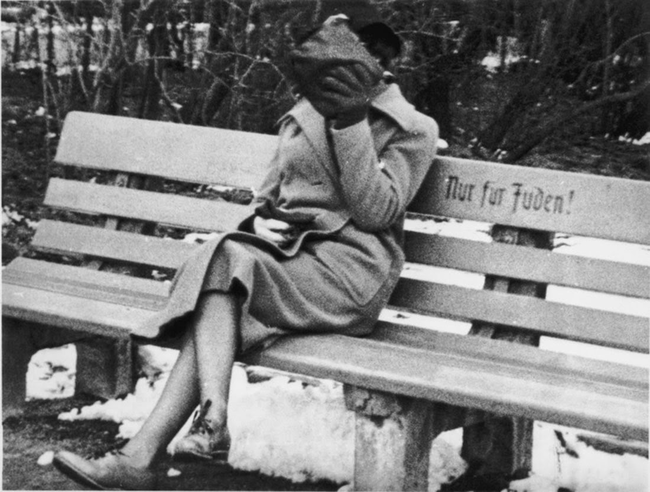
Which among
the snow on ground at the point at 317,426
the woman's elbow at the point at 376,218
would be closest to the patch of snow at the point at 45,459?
the snow on ground at the point at 317,426

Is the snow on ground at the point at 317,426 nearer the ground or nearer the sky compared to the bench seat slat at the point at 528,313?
nearer the ground

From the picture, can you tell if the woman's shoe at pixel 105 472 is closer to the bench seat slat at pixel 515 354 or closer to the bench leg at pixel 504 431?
the bench seat slat at pixel 515 354

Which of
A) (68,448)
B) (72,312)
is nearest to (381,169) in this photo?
(72,312)

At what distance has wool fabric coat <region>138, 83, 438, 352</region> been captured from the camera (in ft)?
10.1

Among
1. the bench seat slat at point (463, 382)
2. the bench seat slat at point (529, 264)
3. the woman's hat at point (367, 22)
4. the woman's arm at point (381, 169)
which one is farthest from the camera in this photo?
the woman's hat at point (367, 22)

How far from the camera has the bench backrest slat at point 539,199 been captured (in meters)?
3.33

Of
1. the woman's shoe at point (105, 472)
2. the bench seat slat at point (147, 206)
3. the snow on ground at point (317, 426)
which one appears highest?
the bench seat slat at point (147, 206)

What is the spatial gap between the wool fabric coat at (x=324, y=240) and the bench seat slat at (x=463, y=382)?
0.11m

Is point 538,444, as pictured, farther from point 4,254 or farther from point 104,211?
point 4,254

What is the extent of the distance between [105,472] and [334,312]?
845 millimetres

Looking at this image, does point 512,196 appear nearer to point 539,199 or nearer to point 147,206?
point 539,199

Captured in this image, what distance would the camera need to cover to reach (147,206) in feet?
13.8

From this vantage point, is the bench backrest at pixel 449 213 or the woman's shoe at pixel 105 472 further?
the bench backrest at pixel 449 213

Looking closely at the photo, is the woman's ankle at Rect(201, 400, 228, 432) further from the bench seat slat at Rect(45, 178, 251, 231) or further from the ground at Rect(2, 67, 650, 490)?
the bench seat slat at Rect(45, 178, 251, 231)
